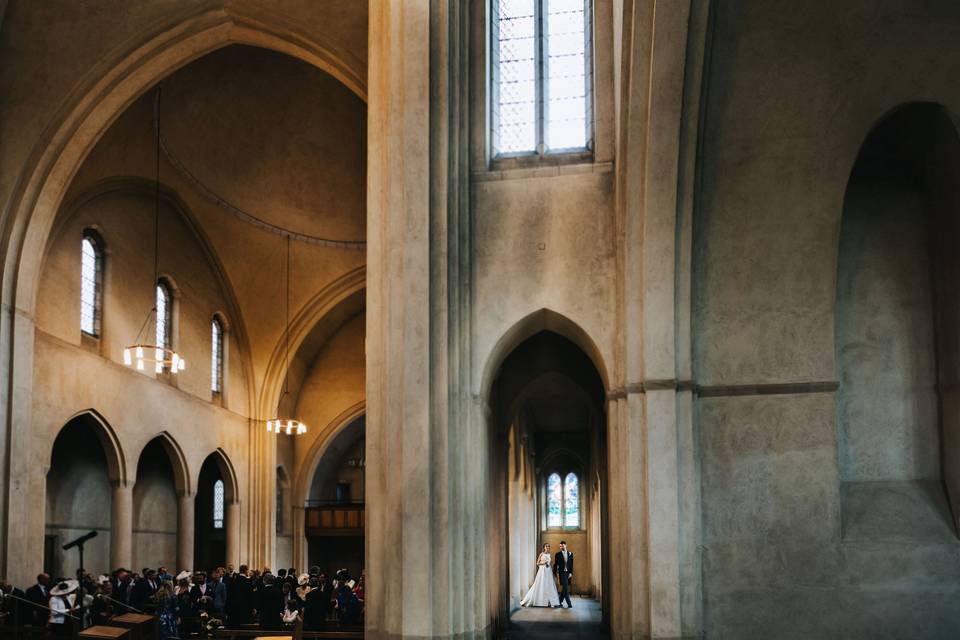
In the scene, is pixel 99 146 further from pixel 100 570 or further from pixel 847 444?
pixel 847 444

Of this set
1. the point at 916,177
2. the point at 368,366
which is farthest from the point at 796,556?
the point at 368,366

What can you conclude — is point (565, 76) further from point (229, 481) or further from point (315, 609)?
point (229, 481)

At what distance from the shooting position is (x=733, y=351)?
12609 mm

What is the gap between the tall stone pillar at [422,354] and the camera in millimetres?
12961

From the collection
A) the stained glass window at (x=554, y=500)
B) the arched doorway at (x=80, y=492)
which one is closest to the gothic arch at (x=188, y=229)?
the arched doorway at (x=80, y=492)

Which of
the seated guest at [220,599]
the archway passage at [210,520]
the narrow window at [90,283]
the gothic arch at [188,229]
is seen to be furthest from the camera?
the archway passage at [210,520]

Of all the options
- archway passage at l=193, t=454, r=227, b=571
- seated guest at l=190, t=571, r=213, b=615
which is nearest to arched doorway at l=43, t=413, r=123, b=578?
seated guest at l=190, t=571, r=213, b=615

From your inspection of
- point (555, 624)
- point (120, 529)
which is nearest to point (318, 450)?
point (120, 529)

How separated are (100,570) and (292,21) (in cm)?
1267

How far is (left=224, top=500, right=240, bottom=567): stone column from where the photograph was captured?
26.3 meters

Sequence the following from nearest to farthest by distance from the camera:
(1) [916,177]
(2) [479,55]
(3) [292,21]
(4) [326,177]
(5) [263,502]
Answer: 1. (1) [916,177]
2. (2) [479,55]
3. (3) [292,21]
4. (4) [326,177]
5. (5) [263,502]

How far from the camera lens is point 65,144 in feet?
55.3

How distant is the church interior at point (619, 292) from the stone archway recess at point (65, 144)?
53 millimetres

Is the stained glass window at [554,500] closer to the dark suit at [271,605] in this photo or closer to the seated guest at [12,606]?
the dark suit at [271,605]
